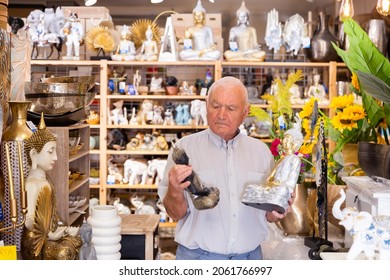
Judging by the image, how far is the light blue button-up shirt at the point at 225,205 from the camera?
1863 mm

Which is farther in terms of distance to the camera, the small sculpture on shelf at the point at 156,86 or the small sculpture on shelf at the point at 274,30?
the small sculpture on shelf at the point at 156,86

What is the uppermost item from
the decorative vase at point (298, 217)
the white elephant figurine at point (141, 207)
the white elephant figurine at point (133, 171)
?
the decorative vase at point (298, 217)

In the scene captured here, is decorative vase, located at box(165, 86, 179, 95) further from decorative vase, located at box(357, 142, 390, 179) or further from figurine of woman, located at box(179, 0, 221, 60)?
decorative vase, located at box(357, 142, 390, 179)

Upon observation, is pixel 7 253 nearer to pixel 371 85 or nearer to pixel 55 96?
pixel 55 96

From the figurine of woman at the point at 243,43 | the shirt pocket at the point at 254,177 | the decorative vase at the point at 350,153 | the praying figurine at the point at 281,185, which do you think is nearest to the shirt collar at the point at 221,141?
the shirt pocket at the point at 254,177

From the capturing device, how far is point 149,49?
4770mm

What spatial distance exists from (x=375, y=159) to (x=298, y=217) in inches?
18.9

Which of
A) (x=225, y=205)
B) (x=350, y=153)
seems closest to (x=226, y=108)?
(x=225, y=205)

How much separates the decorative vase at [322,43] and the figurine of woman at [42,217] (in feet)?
11.3

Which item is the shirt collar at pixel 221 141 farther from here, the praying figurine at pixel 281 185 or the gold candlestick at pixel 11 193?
the gold candlestick at pixel 11 193

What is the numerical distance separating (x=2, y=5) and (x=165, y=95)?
3044mm

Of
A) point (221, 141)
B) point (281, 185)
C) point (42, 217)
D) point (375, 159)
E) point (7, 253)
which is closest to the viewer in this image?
point (7, 253)
